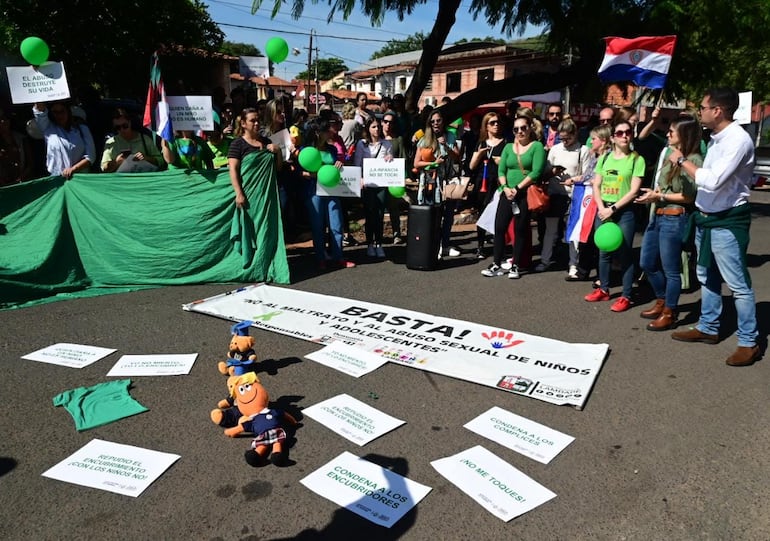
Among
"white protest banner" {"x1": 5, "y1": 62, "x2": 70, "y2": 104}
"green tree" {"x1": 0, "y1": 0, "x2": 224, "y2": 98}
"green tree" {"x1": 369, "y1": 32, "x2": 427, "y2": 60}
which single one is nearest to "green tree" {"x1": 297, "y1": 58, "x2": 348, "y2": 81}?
"green tree" {"x1": 369, "y1": 32, "x2": 427, "y2": 60}

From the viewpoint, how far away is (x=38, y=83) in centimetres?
590

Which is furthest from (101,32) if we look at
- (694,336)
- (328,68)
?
(328,68)

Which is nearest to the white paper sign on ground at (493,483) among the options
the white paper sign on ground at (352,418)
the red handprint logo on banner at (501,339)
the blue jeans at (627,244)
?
the white paper sign on ground at (352,418)

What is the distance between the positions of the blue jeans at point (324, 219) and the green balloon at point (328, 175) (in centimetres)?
30

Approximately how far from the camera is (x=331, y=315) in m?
5.43

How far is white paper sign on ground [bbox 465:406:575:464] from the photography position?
3.25 meters

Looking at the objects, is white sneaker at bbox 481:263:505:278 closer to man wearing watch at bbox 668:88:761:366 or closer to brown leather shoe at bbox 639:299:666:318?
brown leather shoe at bbox 639:299:666:318

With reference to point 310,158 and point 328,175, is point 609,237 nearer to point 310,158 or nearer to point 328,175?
point 328,175

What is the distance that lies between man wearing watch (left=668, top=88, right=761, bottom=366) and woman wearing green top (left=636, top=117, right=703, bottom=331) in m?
0.43

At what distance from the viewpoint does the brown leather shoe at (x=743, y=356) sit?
4.38m

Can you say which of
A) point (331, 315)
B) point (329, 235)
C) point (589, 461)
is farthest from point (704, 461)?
point (329, 235)

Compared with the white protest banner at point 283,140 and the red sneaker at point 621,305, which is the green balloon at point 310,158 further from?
the red sneaker at point 621,305

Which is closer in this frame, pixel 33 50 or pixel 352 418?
pixel 352 418

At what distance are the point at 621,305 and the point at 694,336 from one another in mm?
942
